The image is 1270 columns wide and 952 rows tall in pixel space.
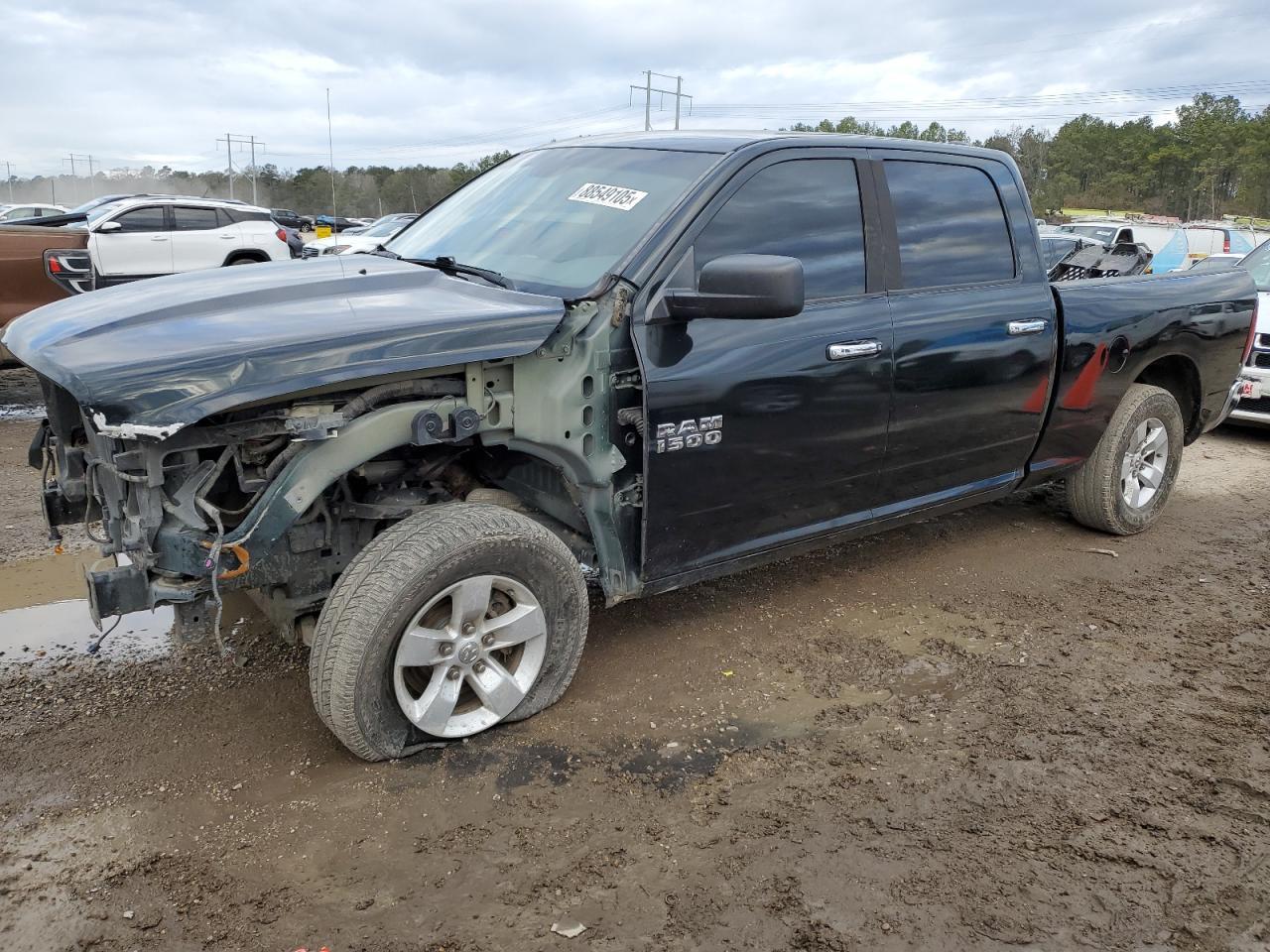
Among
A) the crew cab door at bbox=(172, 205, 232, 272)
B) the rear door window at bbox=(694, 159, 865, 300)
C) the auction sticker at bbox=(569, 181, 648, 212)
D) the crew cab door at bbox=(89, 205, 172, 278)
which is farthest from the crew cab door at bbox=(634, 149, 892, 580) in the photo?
the crew cab door at bbox=(172, 205, 232, 272)

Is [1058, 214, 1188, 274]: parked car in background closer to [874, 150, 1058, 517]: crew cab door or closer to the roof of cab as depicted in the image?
[874, 150, 1058, 517]: crew cab door

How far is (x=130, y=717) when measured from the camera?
128 inches

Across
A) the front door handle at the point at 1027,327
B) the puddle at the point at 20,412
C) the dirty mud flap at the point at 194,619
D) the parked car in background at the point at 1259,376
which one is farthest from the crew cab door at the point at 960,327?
the puddle at the point at 20,412

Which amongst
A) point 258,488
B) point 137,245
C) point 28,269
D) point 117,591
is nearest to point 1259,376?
point 258,488

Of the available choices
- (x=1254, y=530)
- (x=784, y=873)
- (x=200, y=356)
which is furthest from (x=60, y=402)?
(x=1254, y=530)

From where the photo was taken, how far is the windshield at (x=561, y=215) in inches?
129

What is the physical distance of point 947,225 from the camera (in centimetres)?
407

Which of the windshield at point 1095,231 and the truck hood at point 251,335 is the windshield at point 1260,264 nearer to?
the truck hood at point 251,335

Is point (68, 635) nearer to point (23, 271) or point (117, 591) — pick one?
point (117, 591)

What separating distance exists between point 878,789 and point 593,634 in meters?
1.41

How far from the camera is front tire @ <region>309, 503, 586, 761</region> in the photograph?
2.79 m

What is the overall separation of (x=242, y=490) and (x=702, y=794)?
5.30 ft

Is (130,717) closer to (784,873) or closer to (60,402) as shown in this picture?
(60,402)

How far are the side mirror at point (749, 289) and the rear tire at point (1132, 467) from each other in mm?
2887
